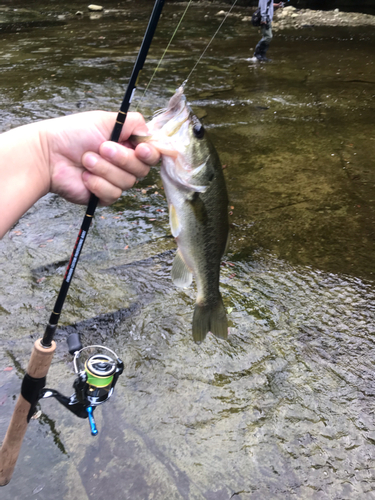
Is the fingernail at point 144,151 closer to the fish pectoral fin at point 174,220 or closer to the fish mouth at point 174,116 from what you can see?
the fish mouth at point 174,116

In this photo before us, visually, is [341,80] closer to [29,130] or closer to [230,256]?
[230,256]

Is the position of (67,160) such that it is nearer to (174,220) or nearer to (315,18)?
(174,220)

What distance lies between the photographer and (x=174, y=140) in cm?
158

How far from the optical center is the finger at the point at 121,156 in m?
1.52

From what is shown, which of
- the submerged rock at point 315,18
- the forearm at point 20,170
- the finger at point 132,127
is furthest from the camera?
the submerged rock at point 315,18

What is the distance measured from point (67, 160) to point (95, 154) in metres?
0.17

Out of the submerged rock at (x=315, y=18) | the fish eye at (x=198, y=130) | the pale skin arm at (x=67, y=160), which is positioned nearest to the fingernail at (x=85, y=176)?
the pale skin arm at (x=67, y=160)

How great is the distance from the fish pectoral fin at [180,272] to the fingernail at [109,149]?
0.56m

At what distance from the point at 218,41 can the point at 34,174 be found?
11114mm

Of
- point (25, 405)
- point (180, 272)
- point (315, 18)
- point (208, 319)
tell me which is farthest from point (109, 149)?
point (315, 18)

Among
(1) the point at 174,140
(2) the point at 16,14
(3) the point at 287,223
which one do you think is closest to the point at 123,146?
(1) the point at 174,140

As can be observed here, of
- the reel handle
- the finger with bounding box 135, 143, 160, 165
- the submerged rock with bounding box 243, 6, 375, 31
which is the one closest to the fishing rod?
the reel handle

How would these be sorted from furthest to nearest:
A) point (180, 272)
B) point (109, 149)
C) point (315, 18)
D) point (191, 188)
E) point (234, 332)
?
point (315, 18), point (234, 332), point (180, 272), point (191, 188), point (109, 149)

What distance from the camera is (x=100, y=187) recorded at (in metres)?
1.62
